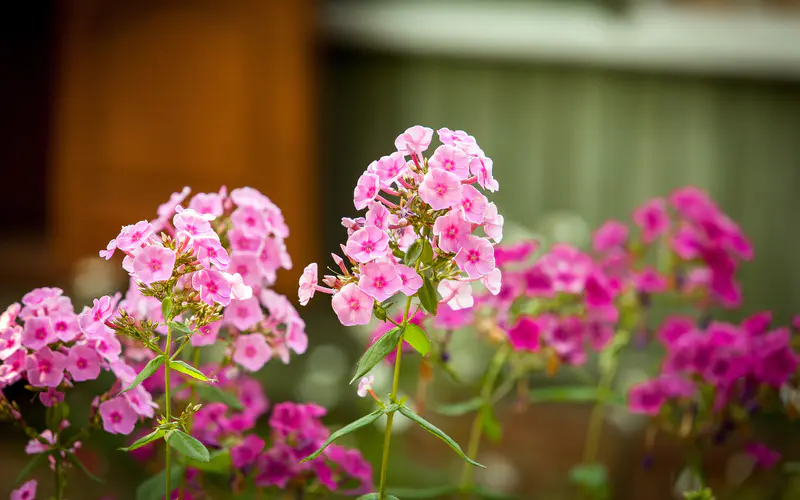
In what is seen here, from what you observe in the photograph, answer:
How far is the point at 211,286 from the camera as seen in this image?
776mm

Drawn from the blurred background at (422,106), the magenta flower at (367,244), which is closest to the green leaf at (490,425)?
the magenta flower at (367,244)

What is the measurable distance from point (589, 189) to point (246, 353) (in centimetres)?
246

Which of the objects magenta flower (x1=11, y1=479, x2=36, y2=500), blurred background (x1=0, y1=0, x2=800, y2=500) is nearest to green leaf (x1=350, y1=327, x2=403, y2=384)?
magenta flower (x1=11, y1=479, x2=36, y2=500)

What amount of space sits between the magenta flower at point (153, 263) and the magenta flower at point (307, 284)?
0.11 m

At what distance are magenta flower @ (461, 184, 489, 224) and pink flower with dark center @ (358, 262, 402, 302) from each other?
0.08 metres

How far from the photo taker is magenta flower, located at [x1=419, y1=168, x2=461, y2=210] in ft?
2.43

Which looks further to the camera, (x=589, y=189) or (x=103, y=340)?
(x=589, y=189)

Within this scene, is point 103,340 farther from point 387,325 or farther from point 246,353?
point 387,325

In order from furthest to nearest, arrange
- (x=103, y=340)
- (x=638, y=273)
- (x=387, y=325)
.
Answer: (x=638, y=273) < (x=387, y=325) < (x=103, y=340)

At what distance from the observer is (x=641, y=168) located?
3154 millimetres

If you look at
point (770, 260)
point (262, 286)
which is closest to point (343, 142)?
point (770, 260)

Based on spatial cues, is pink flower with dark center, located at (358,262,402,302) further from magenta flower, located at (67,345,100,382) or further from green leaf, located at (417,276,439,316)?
magenta flower, located at (67,345,100,382)

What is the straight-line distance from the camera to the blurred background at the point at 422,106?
3.04 meters

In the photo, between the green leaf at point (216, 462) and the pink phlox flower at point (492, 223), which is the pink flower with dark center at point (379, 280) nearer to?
the pink phlox flower at point (492, 223)
